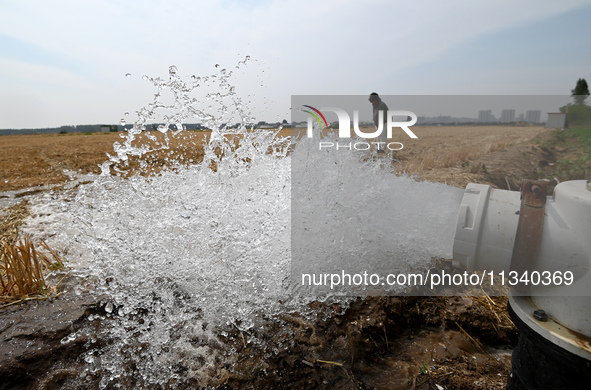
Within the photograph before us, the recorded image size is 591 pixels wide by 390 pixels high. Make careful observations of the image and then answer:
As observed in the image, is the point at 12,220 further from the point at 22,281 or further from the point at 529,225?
the point at 529,225

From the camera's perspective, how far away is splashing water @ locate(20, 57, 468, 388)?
215 centimetres

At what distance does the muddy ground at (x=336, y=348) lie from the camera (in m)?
1.97

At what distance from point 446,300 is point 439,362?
73 centimetres

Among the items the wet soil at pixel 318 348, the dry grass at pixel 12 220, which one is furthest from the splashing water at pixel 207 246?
the dry grass at pixel 12 220

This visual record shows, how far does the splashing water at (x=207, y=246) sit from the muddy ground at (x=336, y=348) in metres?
0.09

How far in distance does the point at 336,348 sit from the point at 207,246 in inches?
55.7

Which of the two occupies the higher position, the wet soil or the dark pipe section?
the dark pipe section

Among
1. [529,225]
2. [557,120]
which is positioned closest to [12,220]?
[529,225]

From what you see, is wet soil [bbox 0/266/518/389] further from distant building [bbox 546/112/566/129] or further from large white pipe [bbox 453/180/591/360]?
distant building [bbox 546/112/566/129]

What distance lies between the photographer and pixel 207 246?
2.93 m

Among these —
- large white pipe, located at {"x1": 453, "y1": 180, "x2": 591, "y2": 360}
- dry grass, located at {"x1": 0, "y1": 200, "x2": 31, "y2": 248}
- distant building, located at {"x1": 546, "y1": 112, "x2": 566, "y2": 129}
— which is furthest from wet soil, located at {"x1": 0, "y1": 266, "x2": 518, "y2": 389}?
distant building, located at {"x1": 546, "y1": 112, "x2": 566, "y2": 129}

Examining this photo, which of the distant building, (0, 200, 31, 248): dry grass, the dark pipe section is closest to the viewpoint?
the dark pipe section

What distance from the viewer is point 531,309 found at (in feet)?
A: 4.72

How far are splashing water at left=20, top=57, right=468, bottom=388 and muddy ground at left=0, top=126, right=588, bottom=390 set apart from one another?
9 cm
